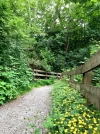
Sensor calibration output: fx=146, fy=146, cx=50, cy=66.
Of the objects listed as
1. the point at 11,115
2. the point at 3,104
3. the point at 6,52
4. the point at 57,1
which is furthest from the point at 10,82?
the point at 57,1

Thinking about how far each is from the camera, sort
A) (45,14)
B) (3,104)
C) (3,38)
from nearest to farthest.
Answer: (3,104), (3,38), (45,14)

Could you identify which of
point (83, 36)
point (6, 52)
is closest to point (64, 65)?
point (83, 36)

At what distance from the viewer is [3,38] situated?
241 inches

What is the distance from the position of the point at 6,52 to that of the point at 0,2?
1.94m

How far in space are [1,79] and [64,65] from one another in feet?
41.6

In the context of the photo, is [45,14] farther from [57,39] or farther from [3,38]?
[3,38]

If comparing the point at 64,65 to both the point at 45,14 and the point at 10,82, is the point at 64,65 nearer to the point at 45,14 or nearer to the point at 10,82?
the point at 45,14

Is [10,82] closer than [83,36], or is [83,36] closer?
[10,82]

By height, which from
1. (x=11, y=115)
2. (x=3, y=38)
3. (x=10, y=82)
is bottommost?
(x=11, y=115)

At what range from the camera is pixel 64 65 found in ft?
57.0

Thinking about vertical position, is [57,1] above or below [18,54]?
above

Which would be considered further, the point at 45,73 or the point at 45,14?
the point at 45,14

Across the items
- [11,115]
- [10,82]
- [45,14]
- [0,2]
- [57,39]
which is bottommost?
[11,115]

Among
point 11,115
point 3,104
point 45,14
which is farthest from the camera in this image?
point 45,14
